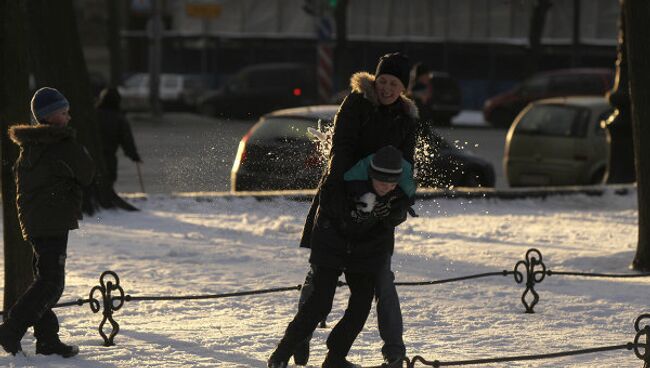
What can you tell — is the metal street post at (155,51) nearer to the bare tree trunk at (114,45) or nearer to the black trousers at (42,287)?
the bare tree trunk at (114,45)

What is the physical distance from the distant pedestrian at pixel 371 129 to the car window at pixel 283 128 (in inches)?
306

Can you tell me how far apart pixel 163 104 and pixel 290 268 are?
33.0 m

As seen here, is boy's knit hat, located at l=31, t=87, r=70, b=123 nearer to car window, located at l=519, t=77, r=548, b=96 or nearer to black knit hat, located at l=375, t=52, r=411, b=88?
black knit hat, located at l=375, t=52, r=411, b=88

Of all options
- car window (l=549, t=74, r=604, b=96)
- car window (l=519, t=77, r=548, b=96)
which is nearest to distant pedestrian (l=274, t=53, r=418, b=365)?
car window (l=549, t=74, r=604, b=96)

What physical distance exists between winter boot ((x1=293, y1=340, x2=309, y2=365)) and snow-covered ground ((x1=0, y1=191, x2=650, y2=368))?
24cm

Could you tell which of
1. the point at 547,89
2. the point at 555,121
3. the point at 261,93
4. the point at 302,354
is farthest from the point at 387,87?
the point at 261,93

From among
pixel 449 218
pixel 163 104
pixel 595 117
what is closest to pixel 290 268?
pixel 449 218

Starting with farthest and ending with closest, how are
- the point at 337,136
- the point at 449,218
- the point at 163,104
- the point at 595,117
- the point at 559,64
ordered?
1. the point at 559,64
2. the point at 163,104
3. the point at 595,117
4. the point at 449,218
5. the point at 337,136

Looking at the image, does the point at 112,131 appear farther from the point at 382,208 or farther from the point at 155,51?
the point at 155,51

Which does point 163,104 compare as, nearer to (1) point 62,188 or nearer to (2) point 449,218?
(2) point 449,218

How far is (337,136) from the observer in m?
7.29

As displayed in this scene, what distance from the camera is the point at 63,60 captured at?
14.7 meters

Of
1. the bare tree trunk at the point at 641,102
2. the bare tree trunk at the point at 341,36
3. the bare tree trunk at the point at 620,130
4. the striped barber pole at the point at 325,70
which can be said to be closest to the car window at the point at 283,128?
the bare tree trunk at the point at 620,130

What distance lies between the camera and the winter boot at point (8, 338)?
25.6 feet
